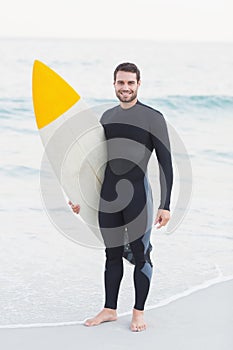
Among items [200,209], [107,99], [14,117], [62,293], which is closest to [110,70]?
[107,99]

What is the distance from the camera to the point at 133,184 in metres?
2.59

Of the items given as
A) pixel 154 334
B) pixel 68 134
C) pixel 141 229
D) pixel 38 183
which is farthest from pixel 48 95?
pixel 38 183

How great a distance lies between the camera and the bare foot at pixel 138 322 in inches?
104

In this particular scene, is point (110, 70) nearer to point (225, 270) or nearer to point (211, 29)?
point (211, 29)

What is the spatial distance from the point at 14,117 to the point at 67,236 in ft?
21.2

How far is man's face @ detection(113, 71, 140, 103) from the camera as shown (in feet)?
8.16

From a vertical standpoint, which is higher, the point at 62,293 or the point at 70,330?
the point at 70,330

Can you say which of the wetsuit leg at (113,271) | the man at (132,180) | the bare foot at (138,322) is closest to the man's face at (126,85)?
the man at (132,180)

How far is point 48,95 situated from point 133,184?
521 millimetres

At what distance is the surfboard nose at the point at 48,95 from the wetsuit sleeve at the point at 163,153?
0.43 metres

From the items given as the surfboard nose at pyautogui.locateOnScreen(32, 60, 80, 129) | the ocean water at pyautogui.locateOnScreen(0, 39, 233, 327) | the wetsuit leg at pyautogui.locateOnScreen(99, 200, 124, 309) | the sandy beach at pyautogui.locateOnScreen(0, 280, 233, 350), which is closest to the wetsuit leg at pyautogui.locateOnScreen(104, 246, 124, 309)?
the wetsuit leg at pyautogui.locateOnScreen(99, 200, 124, 309)

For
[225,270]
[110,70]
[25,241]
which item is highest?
[225,270]

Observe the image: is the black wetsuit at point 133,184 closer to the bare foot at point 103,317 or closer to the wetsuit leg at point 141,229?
the wetsuit leg at point 141,229

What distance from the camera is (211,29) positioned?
49.1 feet
